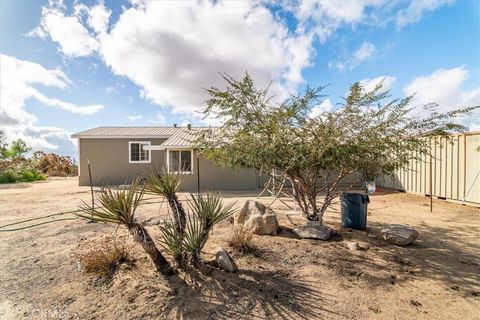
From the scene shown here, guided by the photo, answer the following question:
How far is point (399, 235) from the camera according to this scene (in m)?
4.59

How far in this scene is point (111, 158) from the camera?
1556 centimetres

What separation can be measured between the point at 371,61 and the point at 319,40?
229 centimetres

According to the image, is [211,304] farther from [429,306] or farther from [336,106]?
[336,106]

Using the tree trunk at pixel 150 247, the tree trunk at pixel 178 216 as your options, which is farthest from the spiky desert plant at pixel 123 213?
the tree trunk at pixel 178 216

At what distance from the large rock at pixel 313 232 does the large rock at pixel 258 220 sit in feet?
1.60

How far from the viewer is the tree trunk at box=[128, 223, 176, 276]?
2996 mm

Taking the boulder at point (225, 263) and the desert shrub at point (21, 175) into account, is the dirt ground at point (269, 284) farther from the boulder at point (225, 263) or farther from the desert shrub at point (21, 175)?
the desert shrub at point (21, 175)

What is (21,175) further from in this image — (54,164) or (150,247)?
(150,247)

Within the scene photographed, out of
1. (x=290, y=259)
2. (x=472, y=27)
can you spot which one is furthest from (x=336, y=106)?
(x=472, y=27)

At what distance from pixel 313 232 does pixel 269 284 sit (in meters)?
2.00

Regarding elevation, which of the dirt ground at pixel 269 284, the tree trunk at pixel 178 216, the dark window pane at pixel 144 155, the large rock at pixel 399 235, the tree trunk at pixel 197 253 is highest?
the dark window pane at pixel 144 155

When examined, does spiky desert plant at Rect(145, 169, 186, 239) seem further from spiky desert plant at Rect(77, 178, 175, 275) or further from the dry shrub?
the dry shrub

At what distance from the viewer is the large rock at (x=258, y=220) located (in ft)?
15.8

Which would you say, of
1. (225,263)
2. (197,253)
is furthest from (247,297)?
(197,253)
